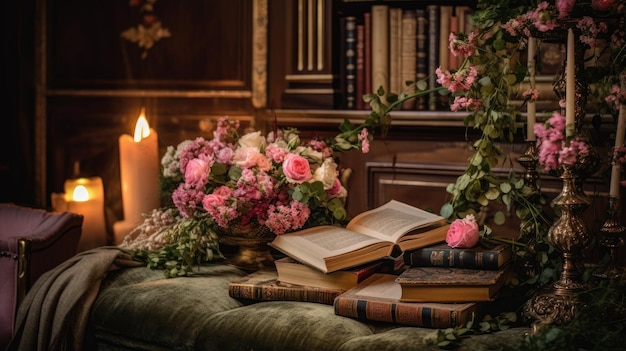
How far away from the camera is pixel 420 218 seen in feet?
6.82

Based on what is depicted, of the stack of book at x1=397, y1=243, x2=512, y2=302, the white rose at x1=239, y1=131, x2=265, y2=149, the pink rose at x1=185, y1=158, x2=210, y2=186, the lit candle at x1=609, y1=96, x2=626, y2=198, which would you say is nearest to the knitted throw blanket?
the pink rose at x1=185, y1=158, x2=210, y2=186

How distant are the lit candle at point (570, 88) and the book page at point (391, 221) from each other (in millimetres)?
507

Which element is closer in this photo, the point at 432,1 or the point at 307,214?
the point at 307,214

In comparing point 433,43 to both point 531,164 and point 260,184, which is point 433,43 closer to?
point 531,164

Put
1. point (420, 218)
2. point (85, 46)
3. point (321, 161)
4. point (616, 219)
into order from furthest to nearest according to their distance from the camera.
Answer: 1. point (85, 46)
2. point (321, 161)
3. point (420, 218)
4. point (616, 219)

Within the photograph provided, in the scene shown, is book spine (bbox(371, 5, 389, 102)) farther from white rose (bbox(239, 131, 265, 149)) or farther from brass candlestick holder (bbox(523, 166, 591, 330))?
brass candlestick holder (bbox(523, 166, 591, 330))

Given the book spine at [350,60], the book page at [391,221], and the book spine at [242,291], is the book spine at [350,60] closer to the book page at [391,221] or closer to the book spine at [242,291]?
the book page at [391,221]

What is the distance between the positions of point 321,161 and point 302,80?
703 millimetres

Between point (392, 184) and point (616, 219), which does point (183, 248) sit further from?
point (616, 219)

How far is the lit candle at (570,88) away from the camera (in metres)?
1.60

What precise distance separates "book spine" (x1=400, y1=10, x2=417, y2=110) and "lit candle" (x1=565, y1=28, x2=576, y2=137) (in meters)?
1.00

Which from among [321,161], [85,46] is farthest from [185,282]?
[85,46]

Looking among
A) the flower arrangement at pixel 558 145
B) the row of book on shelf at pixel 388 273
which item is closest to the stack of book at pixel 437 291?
the row of book on shelf at pixel 388 273

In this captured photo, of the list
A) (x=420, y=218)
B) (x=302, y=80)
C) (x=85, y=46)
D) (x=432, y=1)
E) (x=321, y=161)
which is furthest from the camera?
(x=85, y=46)
